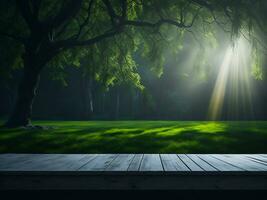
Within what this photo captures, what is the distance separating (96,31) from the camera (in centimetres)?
2047

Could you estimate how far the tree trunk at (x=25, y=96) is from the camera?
19.0m

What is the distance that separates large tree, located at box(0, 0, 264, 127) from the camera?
57.7 feet

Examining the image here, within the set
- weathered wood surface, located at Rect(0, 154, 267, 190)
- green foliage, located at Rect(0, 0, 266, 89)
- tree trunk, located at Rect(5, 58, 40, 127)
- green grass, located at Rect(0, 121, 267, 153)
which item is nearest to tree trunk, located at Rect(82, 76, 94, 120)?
green foliage, located at Rect(0, 0, 266, 89)

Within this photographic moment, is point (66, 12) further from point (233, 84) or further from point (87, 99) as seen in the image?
point (233, 84)

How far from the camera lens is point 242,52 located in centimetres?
2120

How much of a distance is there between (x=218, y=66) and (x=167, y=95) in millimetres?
7486

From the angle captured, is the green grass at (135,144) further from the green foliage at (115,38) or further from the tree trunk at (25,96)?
the green foliage at (115,38)

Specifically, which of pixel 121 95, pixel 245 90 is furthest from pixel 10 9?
pixel 121 95

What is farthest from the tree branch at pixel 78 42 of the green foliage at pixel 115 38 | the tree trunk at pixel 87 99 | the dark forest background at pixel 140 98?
the tree trunk at pixel 87 99

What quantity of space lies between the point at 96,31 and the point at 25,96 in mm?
4944

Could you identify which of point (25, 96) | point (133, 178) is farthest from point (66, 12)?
point (133, 178)

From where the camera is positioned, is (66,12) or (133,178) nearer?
(133,178)

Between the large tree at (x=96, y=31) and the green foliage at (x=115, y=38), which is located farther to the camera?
the green foliage at (x=115, y=38)

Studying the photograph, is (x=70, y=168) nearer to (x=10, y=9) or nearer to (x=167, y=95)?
(x=10, y=9)
